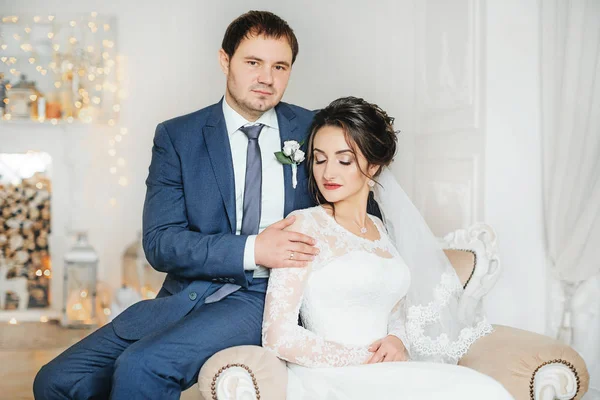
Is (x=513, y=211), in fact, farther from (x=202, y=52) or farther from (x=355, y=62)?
(x=202, y=52)

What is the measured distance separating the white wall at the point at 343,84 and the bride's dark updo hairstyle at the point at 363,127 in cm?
107

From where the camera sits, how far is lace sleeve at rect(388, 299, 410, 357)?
2.25m

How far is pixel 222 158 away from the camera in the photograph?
2.40 m

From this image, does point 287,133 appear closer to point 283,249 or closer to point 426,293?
point 283,249

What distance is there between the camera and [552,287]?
10.4 feet

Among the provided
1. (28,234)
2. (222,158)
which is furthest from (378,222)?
(28,234)

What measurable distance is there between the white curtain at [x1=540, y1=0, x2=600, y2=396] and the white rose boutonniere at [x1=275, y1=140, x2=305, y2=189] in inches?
48.9

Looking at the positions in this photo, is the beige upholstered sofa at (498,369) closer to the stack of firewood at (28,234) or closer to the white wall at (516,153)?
the white wall at (516,153)

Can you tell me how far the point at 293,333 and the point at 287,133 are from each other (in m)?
0.83

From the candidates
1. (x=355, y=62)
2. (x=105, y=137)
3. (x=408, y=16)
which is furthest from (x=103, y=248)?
(x=408, y=16)

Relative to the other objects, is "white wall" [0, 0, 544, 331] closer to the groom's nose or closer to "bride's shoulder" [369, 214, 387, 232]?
"bride's shoulder" [369, 214, 387, 232]

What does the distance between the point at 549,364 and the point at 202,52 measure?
3.79 meters

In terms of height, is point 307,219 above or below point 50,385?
above

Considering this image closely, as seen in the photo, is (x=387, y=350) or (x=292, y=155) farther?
(x=292, y=155)
